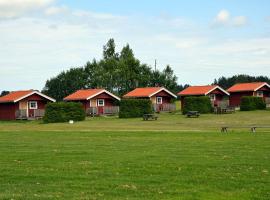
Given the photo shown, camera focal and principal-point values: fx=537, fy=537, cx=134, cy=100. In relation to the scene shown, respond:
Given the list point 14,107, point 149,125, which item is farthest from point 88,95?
point 149,125

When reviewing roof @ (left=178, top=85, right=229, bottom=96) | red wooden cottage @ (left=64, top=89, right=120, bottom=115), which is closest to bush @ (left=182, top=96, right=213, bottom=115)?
roof @ (left=178, top=85, right=229, bottom=96)

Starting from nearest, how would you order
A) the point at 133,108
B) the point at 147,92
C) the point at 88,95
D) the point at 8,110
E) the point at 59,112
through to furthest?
the point at 59,112 → the point at 133,108 → the point at 8,110 → the point at 88,95 → the point at 147,92

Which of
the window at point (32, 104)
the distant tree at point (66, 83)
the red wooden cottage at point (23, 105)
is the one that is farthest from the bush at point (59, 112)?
the distant tree at point (66, 83)

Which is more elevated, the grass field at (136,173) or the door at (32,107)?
the door at (32,107)

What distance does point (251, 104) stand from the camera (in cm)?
6881

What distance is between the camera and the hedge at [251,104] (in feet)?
226

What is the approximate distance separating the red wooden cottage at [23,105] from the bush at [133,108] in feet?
35.5

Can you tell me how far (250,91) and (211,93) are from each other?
610cm

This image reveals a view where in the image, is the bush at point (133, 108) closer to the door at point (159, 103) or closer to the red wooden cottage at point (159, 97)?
the red wooden cottage at point (159, 97)

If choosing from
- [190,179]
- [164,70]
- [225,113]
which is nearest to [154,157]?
[190,179]

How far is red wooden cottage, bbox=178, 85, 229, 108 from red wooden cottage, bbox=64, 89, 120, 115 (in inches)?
400

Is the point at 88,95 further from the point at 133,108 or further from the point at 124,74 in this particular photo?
the point at 124,74

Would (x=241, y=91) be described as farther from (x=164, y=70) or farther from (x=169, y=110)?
(x=164, y=70)

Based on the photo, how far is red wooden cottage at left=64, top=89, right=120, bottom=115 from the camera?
2802 inches
